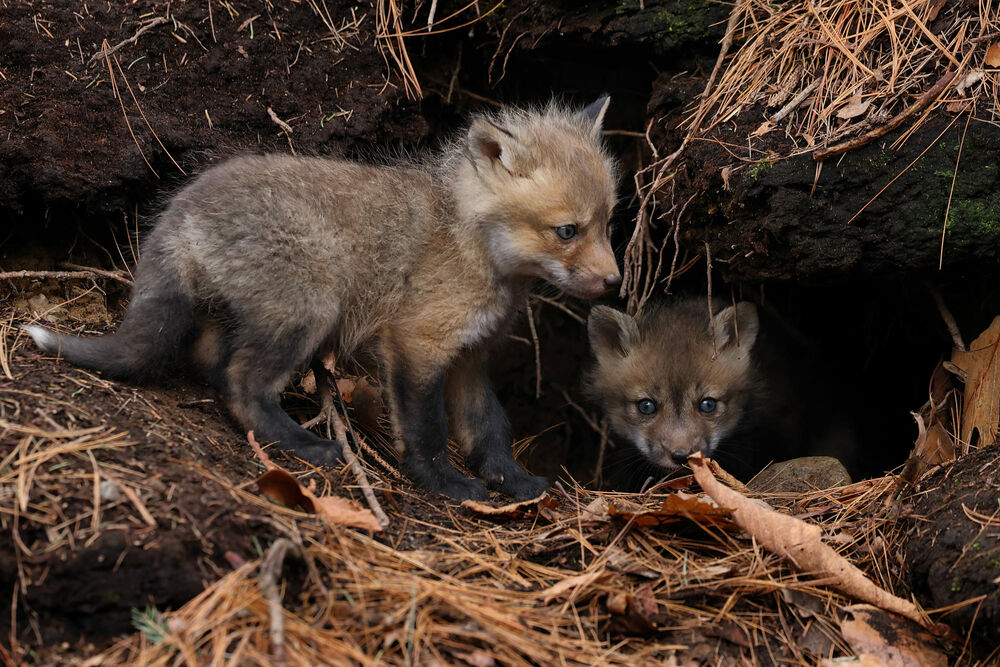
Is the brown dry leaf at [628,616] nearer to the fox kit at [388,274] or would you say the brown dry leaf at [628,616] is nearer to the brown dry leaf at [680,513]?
the brown dry leaf at [680,513]

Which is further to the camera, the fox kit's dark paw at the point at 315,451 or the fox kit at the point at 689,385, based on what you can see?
the fox kit at the point at 689,385

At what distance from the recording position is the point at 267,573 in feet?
6.95

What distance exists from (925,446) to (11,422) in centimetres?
330

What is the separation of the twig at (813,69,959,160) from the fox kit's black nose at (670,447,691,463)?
1554mm

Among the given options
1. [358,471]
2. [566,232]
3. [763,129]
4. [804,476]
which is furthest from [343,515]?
[763,129]

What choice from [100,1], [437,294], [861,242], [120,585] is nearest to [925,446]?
[861,242]

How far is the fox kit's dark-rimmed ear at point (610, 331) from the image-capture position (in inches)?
181

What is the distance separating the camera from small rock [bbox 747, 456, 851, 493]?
12.3 ft

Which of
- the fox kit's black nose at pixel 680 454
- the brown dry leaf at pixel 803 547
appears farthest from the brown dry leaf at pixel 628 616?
the fox kit's black nose at pixel 680 454

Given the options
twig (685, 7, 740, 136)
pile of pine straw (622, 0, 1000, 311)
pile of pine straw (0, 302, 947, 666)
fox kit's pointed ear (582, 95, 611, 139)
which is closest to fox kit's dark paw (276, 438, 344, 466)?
pile of pine straw (0, 302, 947, 666)

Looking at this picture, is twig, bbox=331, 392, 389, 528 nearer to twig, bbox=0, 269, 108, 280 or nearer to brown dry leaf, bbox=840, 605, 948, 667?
twig, bbox=0, 269, 108, 280

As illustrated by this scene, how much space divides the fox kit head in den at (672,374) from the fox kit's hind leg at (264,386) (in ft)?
6.33

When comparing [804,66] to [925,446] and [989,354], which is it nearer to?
[989,354]

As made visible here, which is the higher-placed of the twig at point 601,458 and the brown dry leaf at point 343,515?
the brown dry leaf at point 343,515
